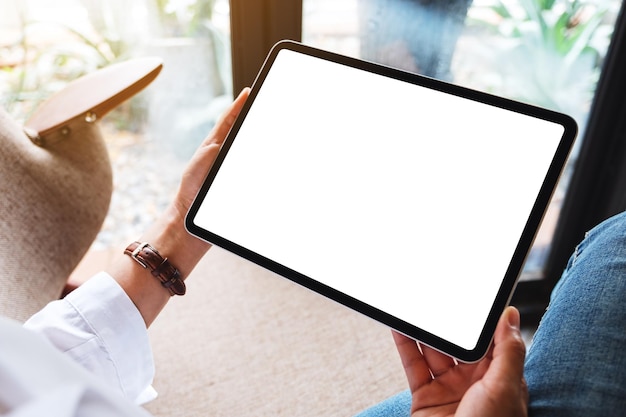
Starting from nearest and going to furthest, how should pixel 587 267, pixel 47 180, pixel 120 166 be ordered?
pixel 587 267 → pixel 47 180 → pixel 120 166

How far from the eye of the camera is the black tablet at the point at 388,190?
562 mm

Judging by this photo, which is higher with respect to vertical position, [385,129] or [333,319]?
[385,129]

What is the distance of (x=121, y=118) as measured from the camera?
143cm

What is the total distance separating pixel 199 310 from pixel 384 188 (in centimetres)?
80

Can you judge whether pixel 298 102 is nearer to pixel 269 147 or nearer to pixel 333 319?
pixel 269 147

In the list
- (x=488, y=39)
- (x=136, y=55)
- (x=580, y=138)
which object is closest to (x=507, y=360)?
(x=488, y=39)

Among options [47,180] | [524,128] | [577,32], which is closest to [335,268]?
[524,128]

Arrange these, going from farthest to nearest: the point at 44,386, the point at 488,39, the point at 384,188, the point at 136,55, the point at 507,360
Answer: the point at 136,55 → the point at 488,39 → the point at 384,188 → the point at 507,360 → the point at 44,386

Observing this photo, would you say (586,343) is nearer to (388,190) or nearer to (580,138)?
(388,190)

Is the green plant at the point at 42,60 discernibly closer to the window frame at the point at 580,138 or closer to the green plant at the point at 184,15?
the green plant at the point at 184,15

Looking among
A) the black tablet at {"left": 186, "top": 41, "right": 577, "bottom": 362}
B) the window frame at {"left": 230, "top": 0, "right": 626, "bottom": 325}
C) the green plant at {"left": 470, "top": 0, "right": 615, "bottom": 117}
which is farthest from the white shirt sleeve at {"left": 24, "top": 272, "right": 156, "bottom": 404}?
the green plant at {"left": 470, "top": 0, "right": 615, "bottom": 117}

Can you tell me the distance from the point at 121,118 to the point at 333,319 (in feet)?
2.47

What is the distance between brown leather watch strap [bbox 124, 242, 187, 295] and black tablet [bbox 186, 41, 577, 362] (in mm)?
Result: 105

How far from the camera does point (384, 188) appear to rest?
622mm
